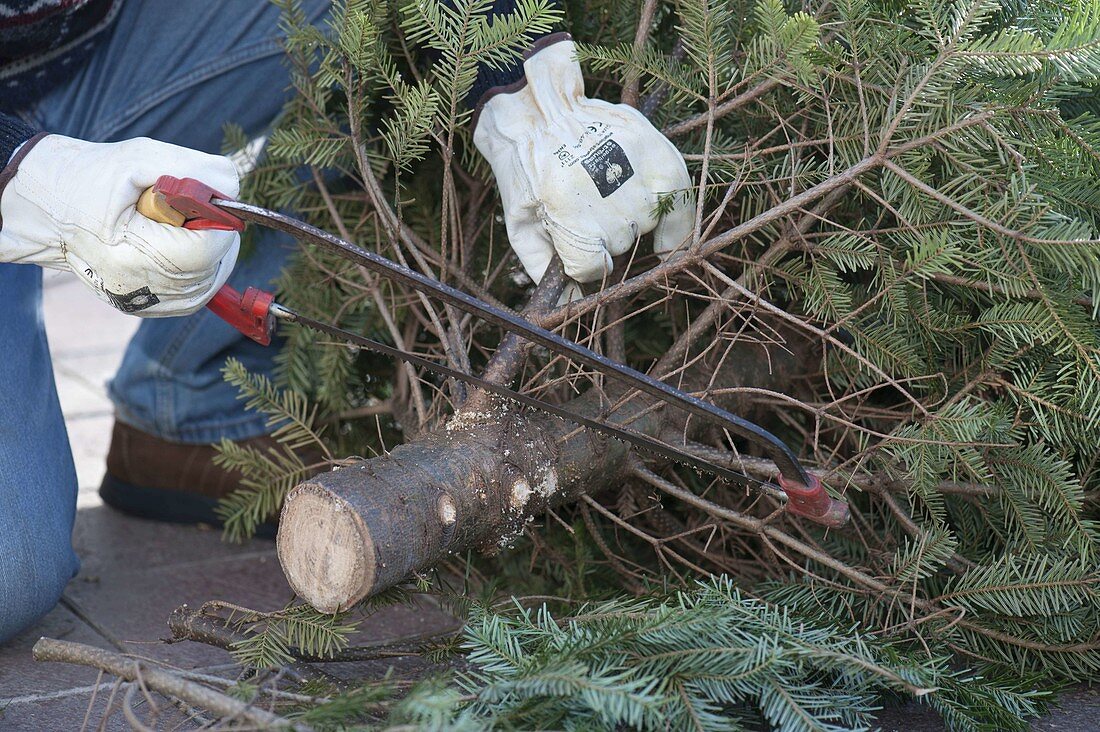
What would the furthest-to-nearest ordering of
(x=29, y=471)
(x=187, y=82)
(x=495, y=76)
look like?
(x=187, y=82) < (x=29, y=471) < (x=495, y=76)

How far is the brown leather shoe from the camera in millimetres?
2000

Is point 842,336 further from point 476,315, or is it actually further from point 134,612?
point 134,612

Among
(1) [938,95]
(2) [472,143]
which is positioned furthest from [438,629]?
(1) [938,95]

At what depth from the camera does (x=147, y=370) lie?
2033 millimetres

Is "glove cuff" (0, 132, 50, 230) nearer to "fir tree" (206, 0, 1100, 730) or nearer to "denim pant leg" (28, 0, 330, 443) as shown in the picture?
"fir tree" (206, 0, 1100, 730)

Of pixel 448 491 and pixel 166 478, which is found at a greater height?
pixel 448 491

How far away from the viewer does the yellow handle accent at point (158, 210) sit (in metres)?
1.16

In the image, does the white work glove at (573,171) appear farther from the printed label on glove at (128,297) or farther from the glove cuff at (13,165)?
the glove cuff at (13,165)

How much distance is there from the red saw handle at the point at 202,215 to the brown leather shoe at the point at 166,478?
78 cm

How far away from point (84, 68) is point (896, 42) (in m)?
1.44

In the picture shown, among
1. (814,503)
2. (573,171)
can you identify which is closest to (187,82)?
(573,171)

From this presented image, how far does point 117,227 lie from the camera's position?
3.91 feet

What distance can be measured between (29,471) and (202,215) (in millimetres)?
720

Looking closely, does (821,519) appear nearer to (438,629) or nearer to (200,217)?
(438,629)
